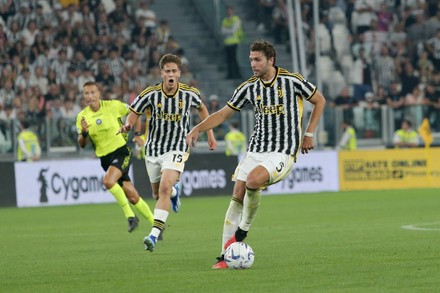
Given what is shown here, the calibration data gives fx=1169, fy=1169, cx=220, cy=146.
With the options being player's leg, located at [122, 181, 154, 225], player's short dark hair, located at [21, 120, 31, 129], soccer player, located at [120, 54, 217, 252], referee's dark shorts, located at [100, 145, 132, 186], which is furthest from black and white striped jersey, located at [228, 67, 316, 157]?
player's short dark hair, located at [21, 120, 31, 129]

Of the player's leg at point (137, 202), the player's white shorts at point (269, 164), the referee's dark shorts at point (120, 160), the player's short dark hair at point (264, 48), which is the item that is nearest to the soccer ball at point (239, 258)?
the player's white shorts at point (269, 164)

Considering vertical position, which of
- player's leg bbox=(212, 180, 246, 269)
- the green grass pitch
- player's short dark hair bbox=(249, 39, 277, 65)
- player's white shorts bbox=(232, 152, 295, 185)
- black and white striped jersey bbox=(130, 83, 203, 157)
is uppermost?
player's short dark hair bbox=(249, 39, 277, 65)

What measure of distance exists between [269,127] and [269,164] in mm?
414

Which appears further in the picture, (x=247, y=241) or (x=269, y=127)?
(x=247, y=241)

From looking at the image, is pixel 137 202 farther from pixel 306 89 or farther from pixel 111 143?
pixel 306 89

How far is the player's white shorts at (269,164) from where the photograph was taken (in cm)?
1112

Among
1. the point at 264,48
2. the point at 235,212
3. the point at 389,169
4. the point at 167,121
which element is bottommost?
the point at 389,169

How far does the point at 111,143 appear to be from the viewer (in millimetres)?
17031

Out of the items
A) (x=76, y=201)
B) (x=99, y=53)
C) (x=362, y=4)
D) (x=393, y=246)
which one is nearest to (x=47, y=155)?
(x=76, y=201)

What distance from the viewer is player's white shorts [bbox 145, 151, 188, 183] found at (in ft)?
45.3

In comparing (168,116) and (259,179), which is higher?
(168,116)

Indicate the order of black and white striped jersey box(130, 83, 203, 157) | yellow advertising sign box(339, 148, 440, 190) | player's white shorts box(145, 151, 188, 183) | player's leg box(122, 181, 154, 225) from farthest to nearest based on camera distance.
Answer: yellow advertising sign box(339, 148, 440, 190)
player's leg box(122, 181, 154, 225)
black and white striped jersey box(130, 83, 203, 157)
player's white shorts box(145, 151, 188, 183)

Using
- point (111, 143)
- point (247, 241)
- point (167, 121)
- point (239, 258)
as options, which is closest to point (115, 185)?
point (111, 143)

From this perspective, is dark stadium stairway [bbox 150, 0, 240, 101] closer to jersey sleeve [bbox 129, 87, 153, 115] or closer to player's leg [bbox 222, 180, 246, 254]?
jersey sleeve [bbox 129, 87, 153, 115]
